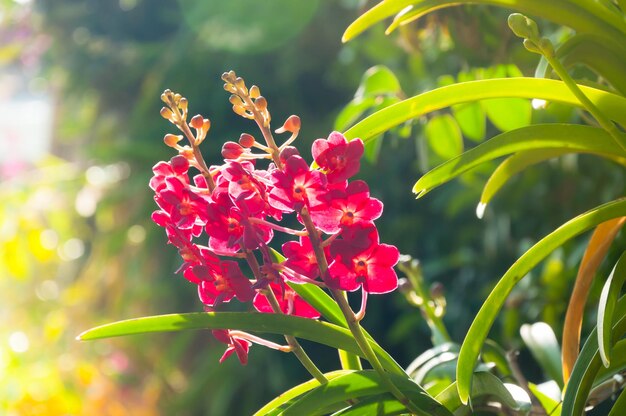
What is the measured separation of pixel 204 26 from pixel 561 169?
75cm

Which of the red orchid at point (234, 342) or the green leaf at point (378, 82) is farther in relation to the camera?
the green leaf at point (378, 82)

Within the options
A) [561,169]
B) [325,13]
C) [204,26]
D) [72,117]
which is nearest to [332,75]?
[325,13]

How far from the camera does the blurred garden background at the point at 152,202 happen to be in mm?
1435

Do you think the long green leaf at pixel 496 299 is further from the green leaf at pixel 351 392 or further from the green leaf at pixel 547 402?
the green leaf at pixel 547 402

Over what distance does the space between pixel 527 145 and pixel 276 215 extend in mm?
159

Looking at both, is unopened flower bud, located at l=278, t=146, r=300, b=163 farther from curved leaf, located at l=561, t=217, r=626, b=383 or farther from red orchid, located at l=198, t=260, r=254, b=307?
curved leaf, located at l=561, t=217, r=626, b=383

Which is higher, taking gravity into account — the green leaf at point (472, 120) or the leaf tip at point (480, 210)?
the leaf tip at point (480, 210)

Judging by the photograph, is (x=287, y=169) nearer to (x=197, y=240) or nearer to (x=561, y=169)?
(x=561, y=169)

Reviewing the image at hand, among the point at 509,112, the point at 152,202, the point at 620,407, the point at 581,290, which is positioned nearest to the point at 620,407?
the point at 620,407

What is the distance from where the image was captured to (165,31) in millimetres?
1766

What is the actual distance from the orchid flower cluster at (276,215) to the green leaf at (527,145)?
0.23ft

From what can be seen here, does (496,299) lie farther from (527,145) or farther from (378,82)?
(378,82)

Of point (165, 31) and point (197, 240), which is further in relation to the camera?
point (165, 31)

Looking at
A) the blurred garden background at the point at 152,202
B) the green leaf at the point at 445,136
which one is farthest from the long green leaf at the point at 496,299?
the blurred garden background at the point at 152,202
